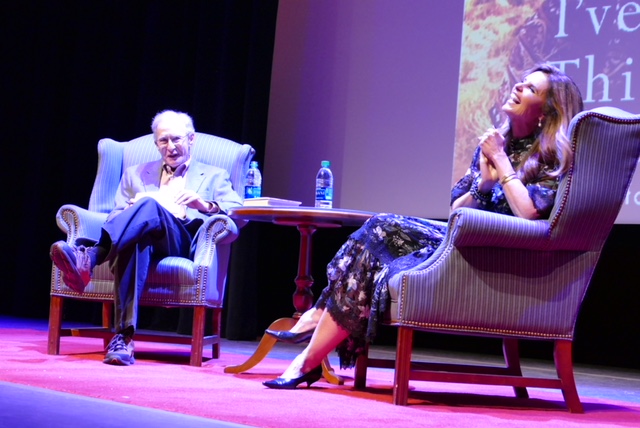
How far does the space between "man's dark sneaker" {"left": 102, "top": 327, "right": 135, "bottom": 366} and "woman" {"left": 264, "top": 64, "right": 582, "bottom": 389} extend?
80 centimetres

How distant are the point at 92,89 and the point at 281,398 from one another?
434 cm

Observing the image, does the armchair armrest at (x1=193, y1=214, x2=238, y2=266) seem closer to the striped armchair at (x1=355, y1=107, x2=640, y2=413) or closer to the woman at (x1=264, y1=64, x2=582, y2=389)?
the woman at (x1=264, y1=64, x2=582, y2=389)

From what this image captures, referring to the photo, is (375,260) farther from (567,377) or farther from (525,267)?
(567,377)

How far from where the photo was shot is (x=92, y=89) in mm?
6355

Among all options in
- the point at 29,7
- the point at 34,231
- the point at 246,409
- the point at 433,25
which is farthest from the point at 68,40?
the point at 246,409

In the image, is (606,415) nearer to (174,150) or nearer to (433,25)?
(174,150)

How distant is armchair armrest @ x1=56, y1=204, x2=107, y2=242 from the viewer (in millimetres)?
3770

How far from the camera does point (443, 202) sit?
16.6 feet

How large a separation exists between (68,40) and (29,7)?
17.9 inches

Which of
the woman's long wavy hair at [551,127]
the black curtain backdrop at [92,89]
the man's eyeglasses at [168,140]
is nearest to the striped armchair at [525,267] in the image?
the woman's long wavy hair at [551,127]

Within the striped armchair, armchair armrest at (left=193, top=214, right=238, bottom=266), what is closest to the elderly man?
armchair armrest at (left=193, top=214, right=238, bottom=266)

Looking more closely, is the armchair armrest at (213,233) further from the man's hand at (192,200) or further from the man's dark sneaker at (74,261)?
the man's dark sneaker at (74,261)

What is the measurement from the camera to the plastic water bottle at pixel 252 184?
430 centimetres

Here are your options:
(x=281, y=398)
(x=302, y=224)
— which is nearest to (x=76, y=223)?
(x=302, y=224)
